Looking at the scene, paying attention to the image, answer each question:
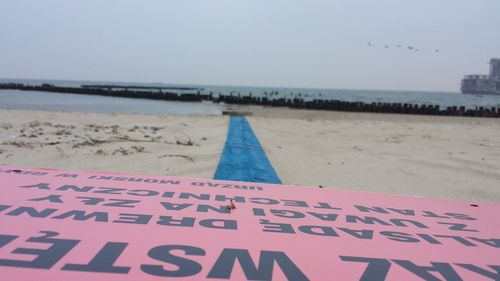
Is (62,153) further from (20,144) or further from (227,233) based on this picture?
(227,233)

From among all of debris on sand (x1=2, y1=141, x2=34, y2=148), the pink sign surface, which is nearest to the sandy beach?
debris on sand (x1=2, y1=141, x2=34, y2=148)

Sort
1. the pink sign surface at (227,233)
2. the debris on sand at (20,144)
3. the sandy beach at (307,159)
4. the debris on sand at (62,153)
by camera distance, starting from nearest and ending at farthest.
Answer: the pink sign surface at (227,233) → the sandy beach at (307,159) → the debris on sand at (62,153) → the debris on sand at (20,144)

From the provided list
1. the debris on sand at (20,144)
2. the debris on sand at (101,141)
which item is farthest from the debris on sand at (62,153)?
the debris on sand at (20,144)

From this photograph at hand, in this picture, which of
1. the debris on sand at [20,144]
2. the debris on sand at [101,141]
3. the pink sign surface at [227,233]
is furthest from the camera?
the debris on sand at [101,141]

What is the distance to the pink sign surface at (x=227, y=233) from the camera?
1081mm

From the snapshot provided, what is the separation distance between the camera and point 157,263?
1093 mm

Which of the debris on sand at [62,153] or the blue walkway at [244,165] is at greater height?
the blue walkway at [244,165]

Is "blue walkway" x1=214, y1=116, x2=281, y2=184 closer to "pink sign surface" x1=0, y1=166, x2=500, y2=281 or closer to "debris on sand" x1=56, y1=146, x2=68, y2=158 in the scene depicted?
"pink sign surface" x1=0, y1=166, x2=500, y2=281

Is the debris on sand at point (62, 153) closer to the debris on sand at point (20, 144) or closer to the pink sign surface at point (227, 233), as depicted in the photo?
the debris on sand at point (20, 144)

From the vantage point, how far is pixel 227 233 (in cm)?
135

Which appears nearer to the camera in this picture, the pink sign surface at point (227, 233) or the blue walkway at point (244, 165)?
the pink sign surface at point (227, 233)

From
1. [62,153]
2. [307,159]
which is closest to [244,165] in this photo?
[307,159]

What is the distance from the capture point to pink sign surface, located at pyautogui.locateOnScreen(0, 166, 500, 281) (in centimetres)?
108

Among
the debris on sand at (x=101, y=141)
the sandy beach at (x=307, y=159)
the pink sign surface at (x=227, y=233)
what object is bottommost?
the sandy beach at (x=307, y=159)
